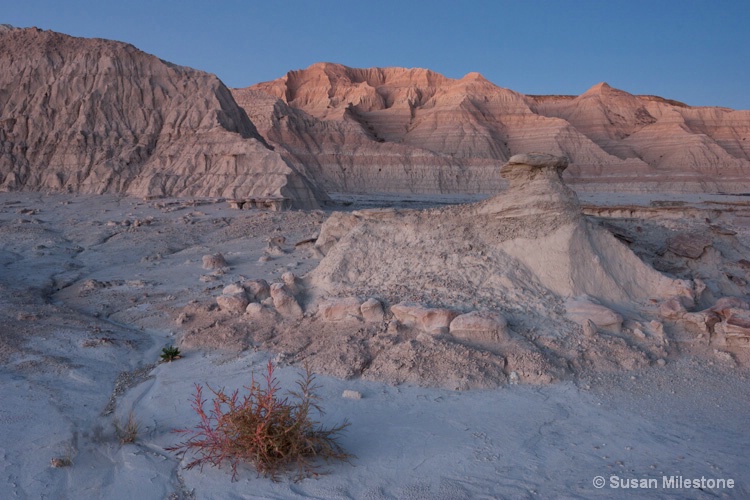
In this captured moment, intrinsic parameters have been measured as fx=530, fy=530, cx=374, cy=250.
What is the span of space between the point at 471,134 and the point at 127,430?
55765 millimetres

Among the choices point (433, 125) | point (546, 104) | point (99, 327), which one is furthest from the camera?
point (546, 104)

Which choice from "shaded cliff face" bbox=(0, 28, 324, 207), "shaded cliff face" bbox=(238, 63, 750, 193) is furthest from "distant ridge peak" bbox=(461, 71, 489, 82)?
"shaded cliff face" bbox=(0, 28, 324, 207)

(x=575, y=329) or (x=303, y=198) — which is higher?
(x=303, y=198)

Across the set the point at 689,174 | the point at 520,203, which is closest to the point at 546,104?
the point at 689,174

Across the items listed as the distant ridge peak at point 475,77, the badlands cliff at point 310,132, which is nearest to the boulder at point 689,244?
the badlands cliff at point 310,132

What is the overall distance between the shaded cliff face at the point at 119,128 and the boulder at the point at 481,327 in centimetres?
1643

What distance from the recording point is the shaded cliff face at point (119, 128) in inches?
853

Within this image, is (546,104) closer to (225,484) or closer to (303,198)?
(303,198)

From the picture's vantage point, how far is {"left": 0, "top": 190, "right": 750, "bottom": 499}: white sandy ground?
11.2 ft

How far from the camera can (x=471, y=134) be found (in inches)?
2233

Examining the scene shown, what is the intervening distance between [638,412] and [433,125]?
57.8 metres

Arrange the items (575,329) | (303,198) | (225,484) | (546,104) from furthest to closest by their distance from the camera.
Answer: (546,104) < (303,198) < (575,329) < (225,484)

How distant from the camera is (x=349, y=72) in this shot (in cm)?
8394
